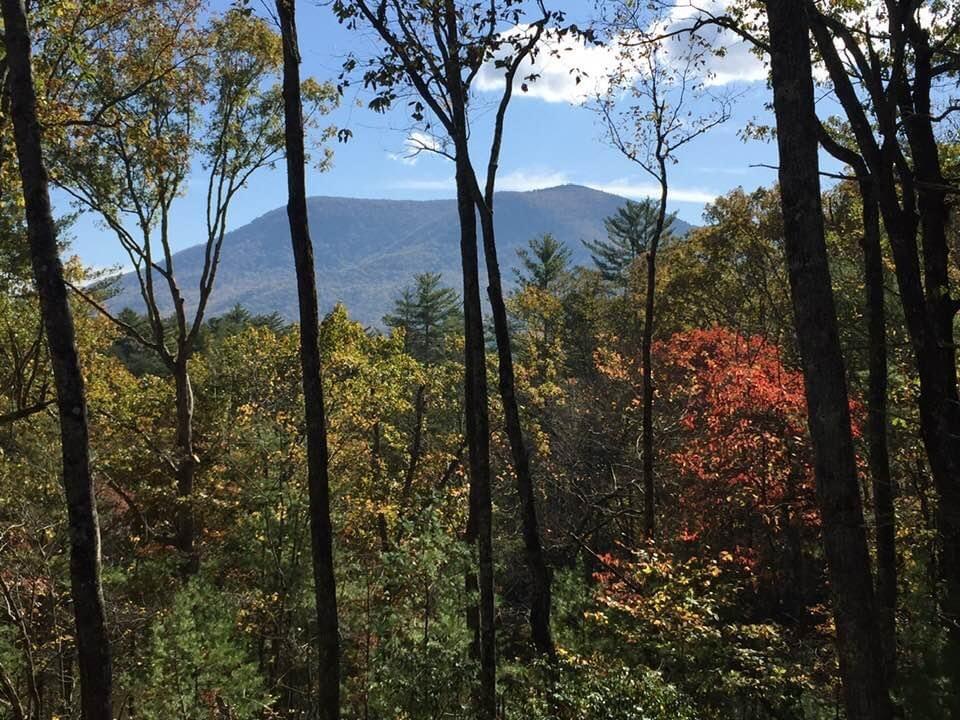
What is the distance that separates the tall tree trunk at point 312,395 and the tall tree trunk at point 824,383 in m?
4.69

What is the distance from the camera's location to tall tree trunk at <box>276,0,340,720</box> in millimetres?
7129

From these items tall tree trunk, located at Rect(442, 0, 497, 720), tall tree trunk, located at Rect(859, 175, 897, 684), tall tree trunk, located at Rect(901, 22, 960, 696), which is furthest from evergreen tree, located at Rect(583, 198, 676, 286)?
tall tree trunk, located at Rect(859, 175, 897, 684)

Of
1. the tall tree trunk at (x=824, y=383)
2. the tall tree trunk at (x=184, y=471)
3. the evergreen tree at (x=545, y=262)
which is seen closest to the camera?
the tall tree trunk at (x=824, y=383)

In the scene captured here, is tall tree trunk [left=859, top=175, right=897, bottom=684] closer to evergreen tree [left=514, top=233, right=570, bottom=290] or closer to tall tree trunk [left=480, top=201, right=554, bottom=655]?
tall tree trunk [left=480, top=201, right=554, bottom=655]

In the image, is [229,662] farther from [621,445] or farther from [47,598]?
[621,445]

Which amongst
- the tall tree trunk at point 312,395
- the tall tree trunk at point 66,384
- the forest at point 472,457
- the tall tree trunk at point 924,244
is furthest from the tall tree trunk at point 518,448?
the tall tree trunk at point 66,384

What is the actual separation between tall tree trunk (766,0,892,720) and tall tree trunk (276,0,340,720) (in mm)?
4685

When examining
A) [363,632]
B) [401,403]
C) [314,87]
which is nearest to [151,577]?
[363,632]

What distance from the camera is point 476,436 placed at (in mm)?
9414

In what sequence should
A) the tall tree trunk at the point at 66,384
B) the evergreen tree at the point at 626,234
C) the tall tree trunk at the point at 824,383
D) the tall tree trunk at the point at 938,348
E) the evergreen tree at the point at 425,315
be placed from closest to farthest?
→ the tall tree trunk at the point at 824,383
the tall tree trunk at the point at 66,384
the tall tree trunk at the point at 938,348
the evergreen tree at the point at 626,234
the evergreen tree at the point at 425,315

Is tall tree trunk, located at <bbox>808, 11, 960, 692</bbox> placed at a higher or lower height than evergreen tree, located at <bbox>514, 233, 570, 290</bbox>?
lower

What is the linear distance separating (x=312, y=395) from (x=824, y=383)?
193 inches

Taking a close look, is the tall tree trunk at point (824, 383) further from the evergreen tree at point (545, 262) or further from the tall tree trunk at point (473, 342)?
the evergreen tree at point (545, 262)

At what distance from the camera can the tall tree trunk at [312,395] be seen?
7.13 m
